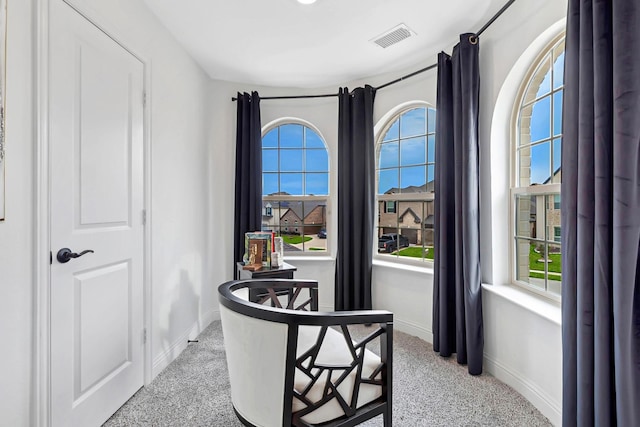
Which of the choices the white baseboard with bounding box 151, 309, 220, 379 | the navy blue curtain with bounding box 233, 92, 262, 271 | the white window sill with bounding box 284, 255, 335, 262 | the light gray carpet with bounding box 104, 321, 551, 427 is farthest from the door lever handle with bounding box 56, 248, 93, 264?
the white window sill with bounding box 284, 255, 335, 262

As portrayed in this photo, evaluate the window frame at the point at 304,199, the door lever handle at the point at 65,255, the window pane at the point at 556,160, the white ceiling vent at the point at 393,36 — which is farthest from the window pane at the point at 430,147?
the door lever handle at the point at 65,255

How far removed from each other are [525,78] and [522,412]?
6.78 ft

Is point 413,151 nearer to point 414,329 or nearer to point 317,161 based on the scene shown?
point 317,161

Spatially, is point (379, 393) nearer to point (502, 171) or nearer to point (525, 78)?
point (502, 171)

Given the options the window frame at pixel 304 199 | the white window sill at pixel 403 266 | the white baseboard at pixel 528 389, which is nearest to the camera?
the white baseboard at pixel 528 389

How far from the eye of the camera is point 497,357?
235 centimetres

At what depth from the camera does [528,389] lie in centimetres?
206

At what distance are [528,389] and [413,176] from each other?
1945mm

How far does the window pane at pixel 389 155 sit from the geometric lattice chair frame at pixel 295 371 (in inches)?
90.4

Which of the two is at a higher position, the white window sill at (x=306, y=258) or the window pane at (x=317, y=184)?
the window pane at (x=317, y=184)

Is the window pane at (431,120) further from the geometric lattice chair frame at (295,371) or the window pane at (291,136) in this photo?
the geometric lattice chair frame at (295,371)

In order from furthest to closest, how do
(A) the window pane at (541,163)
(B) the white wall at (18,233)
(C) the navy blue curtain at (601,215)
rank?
(A) the window pane at (541,163), (B) the white wall at (18,233), (C) the navy blue curtain at (601,215)

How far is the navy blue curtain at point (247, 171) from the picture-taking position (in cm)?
349

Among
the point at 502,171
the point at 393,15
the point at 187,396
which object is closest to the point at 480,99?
the point at 502,171
